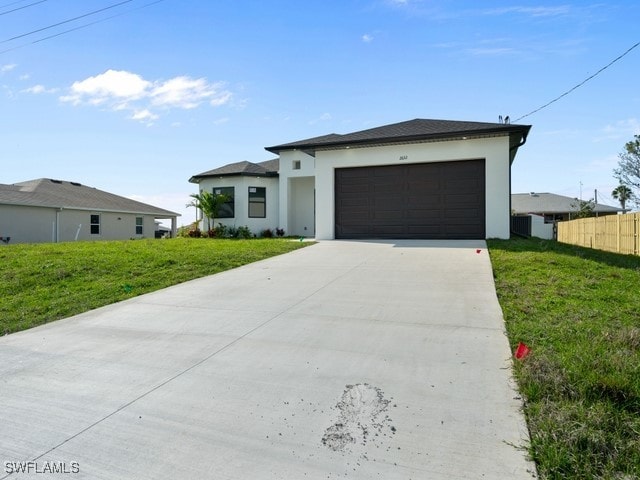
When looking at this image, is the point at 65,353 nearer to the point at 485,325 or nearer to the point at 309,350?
the point at 309,350

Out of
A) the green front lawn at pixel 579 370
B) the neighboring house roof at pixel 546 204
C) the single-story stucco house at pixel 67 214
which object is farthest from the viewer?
the neighboring house roof at pixel 546 204

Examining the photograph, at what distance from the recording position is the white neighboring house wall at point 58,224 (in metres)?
19.2

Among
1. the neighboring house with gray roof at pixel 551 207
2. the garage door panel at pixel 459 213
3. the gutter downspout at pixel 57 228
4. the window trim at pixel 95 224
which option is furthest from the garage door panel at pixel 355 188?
the neighboring house with gray roof at pixel 551 207

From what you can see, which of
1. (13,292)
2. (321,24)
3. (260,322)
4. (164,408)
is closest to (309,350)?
(260,322)

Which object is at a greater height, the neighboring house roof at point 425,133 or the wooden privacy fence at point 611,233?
the neighboring house roof at point 425,133

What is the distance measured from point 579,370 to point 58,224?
24.1 metres

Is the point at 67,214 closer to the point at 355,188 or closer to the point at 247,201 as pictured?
the point at 247,201

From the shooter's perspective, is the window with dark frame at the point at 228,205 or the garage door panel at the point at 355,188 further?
the window with dark frame at the point at 228,205

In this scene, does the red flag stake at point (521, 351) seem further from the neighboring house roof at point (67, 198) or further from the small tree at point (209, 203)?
the neighboring house roof at point (67, 198)

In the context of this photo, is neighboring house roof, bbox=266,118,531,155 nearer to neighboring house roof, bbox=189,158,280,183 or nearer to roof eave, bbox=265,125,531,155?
roof eave, bbox=265,125,531,155

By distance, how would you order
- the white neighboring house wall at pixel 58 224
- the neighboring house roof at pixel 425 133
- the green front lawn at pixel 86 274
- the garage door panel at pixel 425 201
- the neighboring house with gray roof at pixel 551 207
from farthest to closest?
the neighboring house with gray roof at pixel 551 207 < the white neighboring house wall at pixel 58 224 < the garage door panel at pixel 425 201 < the neighboring house roof at pixel 425 133 < the green front lawn at pixel 86 274

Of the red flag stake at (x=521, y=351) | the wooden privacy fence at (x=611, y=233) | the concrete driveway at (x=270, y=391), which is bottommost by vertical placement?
the concrete driveway at (x=270, y=391)

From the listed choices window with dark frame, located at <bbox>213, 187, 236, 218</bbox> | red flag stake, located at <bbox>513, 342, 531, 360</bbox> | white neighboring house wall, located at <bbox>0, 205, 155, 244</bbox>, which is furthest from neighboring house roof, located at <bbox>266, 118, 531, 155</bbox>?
white neighboring house wall, located at <bbox>0, 205, 155, 244</bbox>

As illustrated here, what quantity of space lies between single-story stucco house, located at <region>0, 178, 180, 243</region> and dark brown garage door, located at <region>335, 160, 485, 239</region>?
16.0 meters
